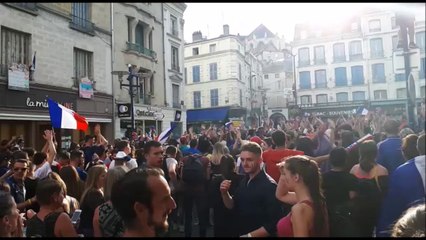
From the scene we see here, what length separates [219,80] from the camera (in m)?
33.1

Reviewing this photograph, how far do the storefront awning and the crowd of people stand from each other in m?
25.2

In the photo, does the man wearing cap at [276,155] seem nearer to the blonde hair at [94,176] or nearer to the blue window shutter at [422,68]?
the blonde hair at [94,176]

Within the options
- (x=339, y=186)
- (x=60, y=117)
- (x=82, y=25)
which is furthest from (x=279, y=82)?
(x=82, y=25)

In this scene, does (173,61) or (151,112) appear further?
(173,61)

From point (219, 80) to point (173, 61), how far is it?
7.70 m

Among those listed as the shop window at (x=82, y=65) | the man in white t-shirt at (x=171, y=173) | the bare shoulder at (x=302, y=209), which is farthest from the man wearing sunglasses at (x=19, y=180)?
the shop window at (x=82, y=65)

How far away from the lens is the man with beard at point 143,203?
1860mm

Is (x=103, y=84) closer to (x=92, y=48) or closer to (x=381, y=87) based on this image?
(x=92, y=48)

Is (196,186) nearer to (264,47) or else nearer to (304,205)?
(304,205)

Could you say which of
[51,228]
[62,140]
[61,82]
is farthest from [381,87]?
[61,82]

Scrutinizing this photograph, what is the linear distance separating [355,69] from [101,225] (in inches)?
90.7

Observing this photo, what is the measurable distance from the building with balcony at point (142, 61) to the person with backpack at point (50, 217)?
1517cm

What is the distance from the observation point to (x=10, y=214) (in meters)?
2.82

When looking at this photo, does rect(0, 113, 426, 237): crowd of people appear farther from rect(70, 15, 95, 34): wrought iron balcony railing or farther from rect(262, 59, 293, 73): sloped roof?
rect(70, 15, 95, 34): wrought iron balcony railing
